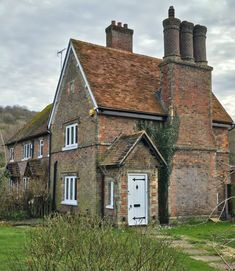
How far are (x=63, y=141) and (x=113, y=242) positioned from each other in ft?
62.5

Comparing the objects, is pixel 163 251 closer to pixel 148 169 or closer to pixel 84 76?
pixel 148 169

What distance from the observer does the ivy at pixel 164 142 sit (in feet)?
67.5

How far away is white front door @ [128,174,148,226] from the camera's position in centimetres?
1891

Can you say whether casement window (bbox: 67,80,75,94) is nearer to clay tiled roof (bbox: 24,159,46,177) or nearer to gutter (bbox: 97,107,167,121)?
gutter (bbox: 97,107,167,121)

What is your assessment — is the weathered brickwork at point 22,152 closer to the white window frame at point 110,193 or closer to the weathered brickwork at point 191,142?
the white window frame at point 110,193

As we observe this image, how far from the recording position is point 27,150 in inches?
1266

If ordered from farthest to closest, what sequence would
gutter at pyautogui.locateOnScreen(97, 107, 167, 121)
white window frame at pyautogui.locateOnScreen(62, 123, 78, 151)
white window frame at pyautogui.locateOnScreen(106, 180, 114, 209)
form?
1. white window frame at pyautogui.locateOnScreen(62, 123, 78, 151)
2. gutter at pyautogui.locateOnScreen(97, 107, 167, 121)
3. white window frame at pyautogui.locateOnScreen(106, 180, 114, 209)

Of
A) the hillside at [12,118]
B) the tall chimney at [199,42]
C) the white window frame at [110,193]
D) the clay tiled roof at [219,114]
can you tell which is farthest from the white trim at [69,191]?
the hillside at [12,118]

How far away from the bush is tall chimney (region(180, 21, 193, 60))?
18.0 m

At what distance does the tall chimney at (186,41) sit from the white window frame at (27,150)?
49.3 ft

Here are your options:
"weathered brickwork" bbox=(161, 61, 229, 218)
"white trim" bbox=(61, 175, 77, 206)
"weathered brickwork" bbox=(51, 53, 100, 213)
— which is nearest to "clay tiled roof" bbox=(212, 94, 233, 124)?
"weathered brickwork" bbox=(161, 61, 229, 218)

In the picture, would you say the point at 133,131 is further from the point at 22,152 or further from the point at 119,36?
the point at 22,152

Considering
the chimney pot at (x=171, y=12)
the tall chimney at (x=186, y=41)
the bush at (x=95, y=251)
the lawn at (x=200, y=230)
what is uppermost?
the chimney pot at (x=171, y=12)

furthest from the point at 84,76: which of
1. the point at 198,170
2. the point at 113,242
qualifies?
the point at 113,242
